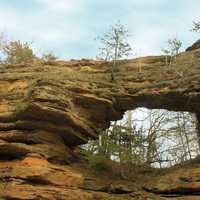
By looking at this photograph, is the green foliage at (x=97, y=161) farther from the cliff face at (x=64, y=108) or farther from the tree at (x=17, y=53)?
the tree at (x=17, y=53)

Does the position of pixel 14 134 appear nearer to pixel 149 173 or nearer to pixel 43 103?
pixel 43 103

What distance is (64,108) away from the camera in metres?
13.3

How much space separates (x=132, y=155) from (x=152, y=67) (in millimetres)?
3719

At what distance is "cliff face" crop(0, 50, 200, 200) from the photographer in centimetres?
1215

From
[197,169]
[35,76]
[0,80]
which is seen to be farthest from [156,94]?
[0,80]

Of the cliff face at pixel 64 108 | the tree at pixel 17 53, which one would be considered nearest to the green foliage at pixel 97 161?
the cliff face at pixel 64 108

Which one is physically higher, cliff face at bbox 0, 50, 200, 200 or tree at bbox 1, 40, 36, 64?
tree at bbox 1, 40, 36, 64

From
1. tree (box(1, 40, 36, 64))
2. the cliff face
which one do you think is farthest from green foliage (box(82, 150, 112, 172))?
tree (box(1, 40, 36, 64))

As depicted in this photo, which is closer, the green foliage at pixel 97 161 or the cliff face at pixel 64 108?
the cliff face at pixel 64 108

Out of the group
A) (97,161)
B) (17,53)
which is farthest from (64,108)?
(17,53)

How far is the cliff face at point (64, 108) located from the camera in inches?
478

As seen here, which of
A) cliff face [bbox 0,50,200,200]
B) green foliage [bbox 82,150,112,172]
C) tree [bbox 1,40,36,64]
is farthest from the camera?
tree [bbox 1,40,36,64]

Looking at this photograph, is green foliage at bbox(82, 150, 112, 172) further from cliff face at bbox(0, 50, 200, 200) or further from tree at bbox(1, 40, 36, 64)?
tree at bbox(1, 40, 36, 64)

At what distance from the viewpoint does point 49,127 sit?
1354 cm
